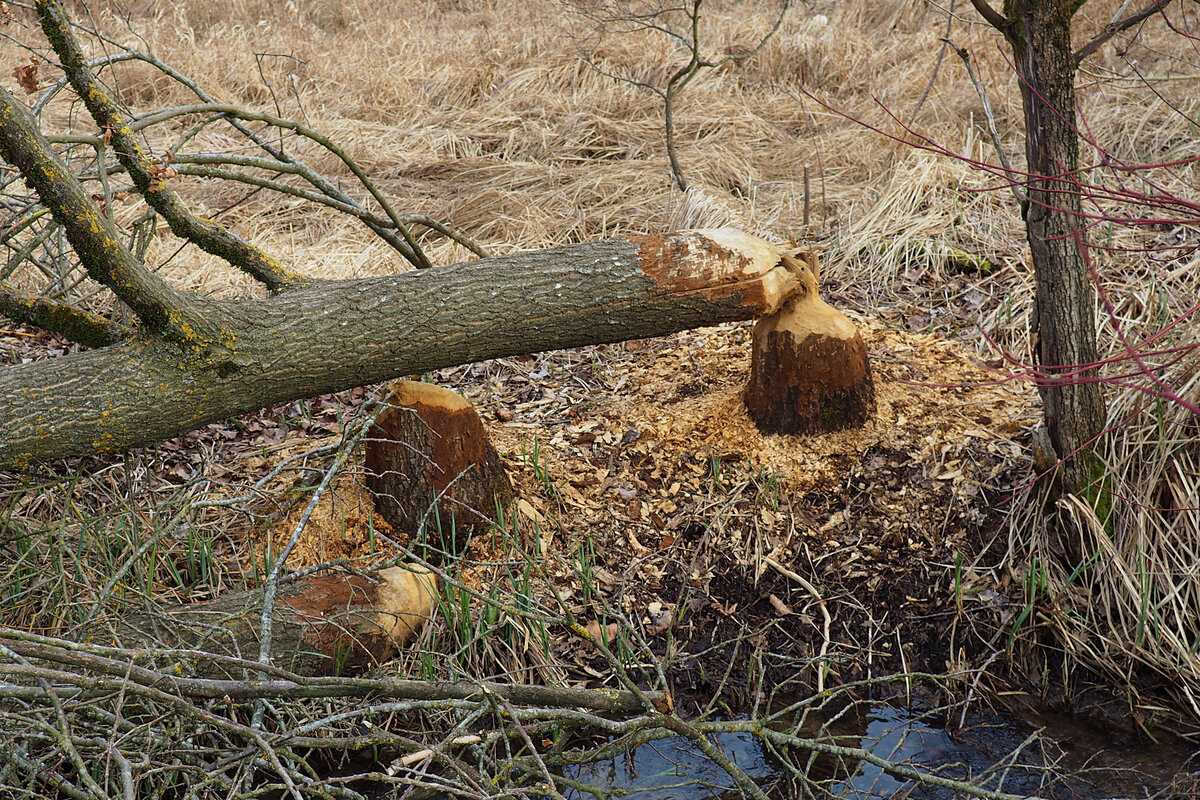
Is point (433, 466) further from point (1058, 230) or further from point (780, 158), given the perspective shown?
point (780, 158)

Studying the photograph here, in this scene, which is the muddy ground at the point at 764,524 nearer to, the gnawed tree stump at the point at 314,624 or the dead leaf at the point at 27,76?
the gnawed tree stump at the point at 314,624

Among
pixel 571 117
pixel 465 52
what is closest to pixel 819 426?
pixel 571 117

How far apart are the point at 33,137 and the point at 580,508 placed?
2119 millimetres

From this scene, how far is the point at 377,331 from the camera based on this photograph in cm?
289

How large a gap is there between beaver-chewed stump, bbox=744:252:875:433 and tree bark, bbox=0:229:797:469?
0.60 ft

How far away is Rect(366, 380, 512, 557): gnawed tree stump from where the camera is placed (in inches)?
124

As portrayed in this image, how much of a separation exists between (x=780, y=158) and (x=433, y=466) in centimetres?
401

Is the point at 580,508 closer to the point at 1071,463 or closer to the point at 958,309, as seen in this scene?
the point at 1071,463

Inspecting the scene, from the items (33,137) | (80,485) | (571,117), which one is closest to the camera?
(33,137)

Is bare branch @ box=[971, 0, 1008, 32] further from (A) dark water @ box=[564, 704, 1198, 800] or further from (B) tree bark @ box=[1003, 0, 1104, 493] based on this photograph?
(A) dark water @ box=[564, 704, 1198, 800]

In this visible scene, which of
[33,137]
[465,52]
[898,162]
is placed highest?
[465,52]

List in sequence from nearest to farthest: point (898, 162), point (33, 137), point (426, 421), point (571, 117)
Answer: point (33, 137) → point (426, 421) → point (898, 162) → point (571, 117)

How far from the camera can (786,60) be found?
7621 millimetres

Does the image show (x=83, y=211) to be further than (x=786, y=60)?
No
